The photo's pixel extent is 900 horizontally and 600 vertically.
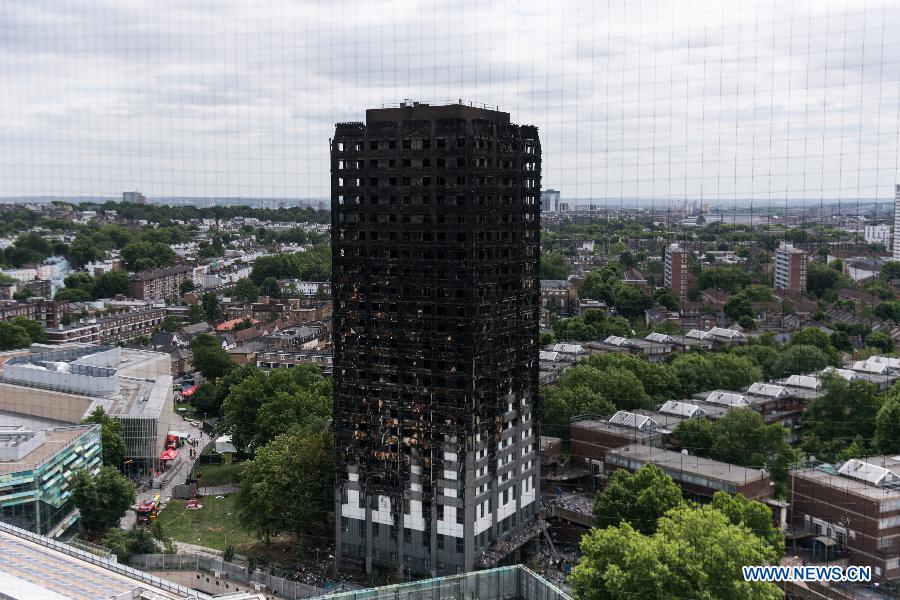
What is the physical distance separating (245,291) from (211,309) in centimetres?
211

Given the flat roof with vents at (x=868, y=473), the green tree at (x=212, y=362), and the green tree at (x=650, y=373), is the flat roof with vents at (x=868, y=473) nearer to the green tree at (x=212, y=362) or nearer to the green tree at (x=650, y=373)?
the green tree at (x=650, y=373)

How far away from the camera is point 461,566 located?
6.34 m

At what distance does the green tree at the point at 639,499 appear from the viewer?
22.0 ft

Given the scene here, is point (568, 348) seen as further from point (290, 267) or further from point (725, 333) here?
point (290, 267)

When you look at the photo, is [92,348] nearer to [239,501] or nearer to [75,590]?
[239,501]

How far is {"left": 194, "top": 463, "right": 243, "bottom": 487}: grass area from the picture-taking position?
9.15 metres

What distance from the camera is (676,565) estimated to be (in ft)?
16.8

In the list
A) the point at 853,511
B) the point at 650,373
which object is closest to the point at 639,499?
the point at 853,511

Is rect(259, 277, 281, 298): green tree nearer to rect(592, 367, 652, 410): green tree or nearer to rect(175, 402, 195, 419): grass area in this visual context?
rect(175, 402, 195, 419): grass area

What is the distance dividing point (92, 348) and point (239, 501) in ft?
16.0

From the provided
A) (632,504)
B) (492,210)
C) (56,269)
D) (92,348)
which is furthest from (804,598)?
(56,269)

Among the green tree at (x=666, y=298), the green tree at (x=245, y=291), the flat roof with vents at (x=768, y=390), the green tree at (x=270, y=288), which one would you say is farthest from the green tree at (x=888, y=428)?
the green tree at (x=270, y=288)

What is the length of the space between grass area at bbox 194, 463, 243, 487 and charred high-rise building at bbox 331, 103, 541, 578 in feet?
9.21

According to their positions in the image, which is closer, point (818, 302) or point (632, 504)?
point (632, 504)
